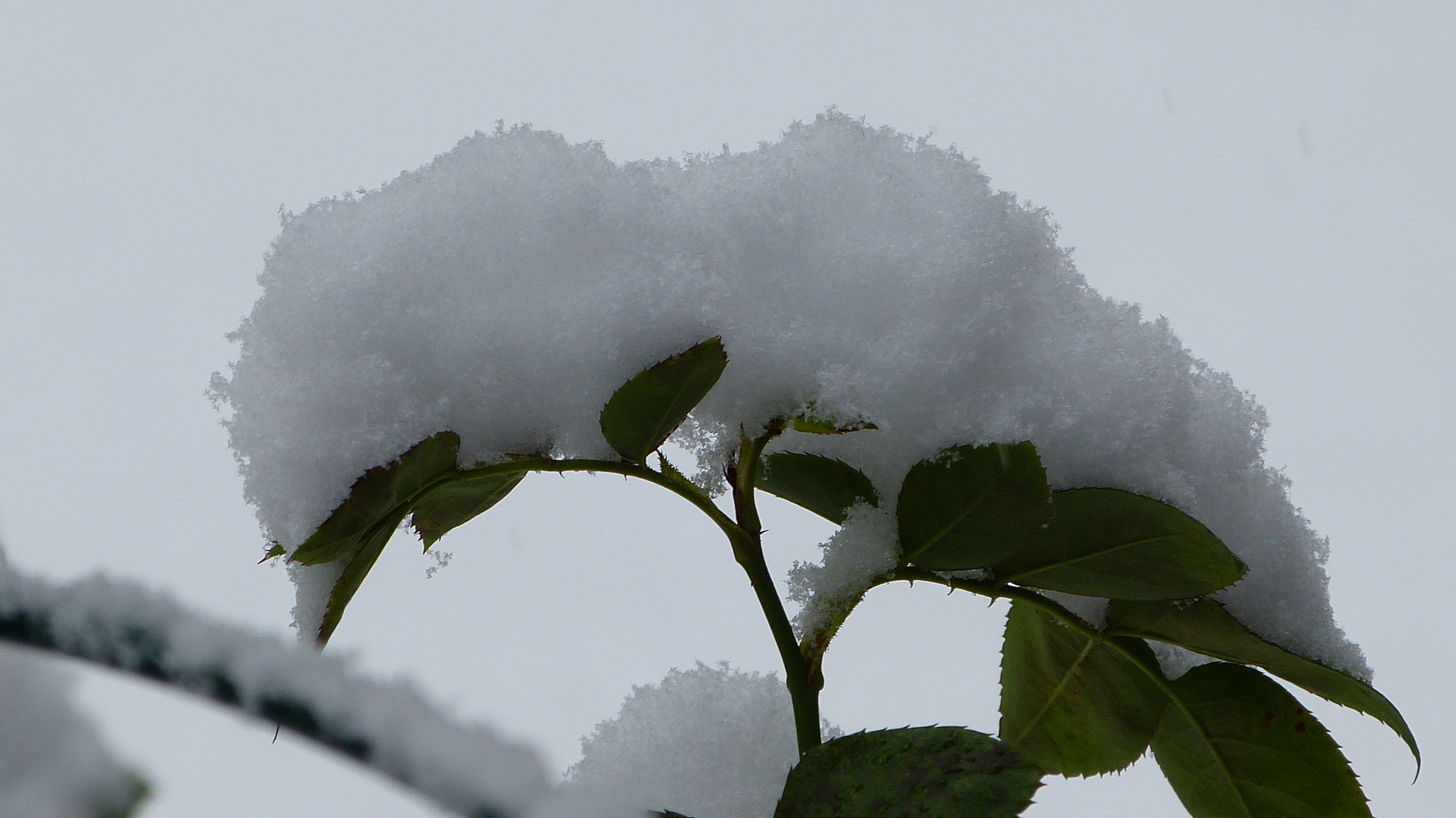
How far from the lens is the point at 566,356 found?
287mm

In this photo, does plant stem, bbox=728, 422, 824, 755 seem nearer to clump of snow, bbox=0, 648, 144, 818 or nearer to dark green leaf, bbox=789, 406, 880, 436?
dark green leaf, bbox=789, 406, 880, 436

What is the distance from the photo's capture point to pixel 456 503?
315 mm

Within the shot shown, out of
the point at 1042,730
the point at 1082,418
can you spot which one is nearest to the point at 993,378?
the point at 1082,418

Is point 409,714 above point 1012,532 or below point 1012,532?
below

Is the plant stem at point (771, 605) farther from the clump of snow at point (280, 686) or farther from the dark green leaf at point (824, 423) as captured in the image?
the clump of snow at point (280, 686)

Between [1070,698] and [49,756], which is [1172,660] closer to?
[1070,698]

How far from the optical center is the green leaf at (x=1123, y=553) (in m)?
0.29

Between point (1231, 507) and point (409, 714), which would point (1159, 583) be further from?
point (409, 714)

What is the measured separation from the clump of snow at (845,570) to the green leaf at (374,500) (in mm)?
111

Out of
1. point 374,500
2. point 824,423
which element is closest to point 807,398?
point 824,423

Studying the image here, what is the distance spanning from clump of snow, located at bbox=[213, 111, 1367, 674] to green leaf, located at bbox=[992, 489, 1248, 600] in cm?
2

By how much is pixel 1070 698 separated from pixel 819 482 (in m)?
0.13

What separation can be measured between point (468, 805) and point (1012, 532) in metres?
0.23

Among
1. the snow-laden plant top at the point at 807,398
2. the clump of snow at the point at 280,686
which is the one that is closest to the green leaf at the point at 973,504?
the snow-laden plant top at the point at 807,398
